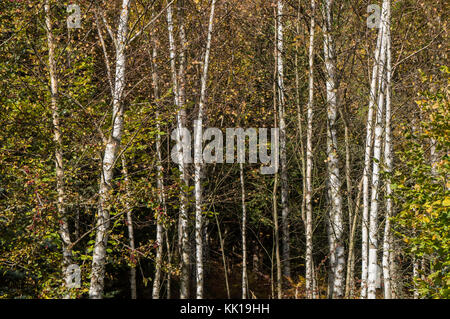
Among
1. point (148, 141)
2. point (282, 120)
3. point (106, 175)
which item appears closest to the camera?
point (106, 175)

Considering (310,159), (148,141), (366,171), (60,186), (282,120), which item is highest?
(282,120)

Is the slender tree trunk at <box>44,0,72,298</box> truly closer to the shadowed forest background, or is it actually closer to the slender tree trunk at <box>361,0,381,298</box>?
the shadowed forest background

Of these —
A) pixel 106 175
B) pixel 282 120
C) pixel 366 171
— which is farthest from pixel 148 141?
pixel 366 171

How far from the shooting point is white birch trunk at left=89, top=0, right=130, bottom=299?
7.23 metres

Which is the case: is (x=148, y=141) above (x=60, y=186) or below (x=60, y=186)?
above

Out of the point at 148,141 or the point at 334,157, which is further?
the point at 148,141

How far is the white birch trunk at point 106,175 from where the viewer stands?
7.23m

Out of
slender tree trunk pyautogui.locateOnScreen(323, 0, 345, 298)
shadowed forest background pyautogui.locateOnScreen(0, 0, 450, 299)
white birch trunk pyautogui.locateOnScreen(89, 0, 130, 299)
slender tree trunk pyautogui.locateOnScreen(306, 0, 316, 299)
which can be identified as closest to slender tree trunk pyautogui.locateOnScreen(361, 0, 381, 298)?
shadowed forest background pyautogui.locateOnScreen(0, 0, 450, 299)

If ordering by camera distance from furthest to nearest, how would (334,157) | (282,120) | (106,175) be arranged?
(282,120)
(334,157)
(106,175)

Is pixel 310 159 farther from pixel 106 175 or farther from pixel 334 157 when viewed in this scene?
pixel 106 175

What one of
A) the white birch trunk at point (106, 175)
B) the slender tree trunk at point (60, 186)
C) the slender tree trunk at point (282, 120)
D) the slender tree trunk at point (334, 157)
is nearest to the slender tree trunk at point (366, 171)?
the slender tree trunk at point (334, 157)

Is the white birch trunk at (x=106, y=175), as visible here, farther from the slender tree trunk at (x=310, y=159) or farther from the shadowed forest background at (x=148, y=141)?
the slender tree trunk at (x=310, y=159)

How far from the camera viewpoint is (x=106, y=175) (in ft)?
24.7
